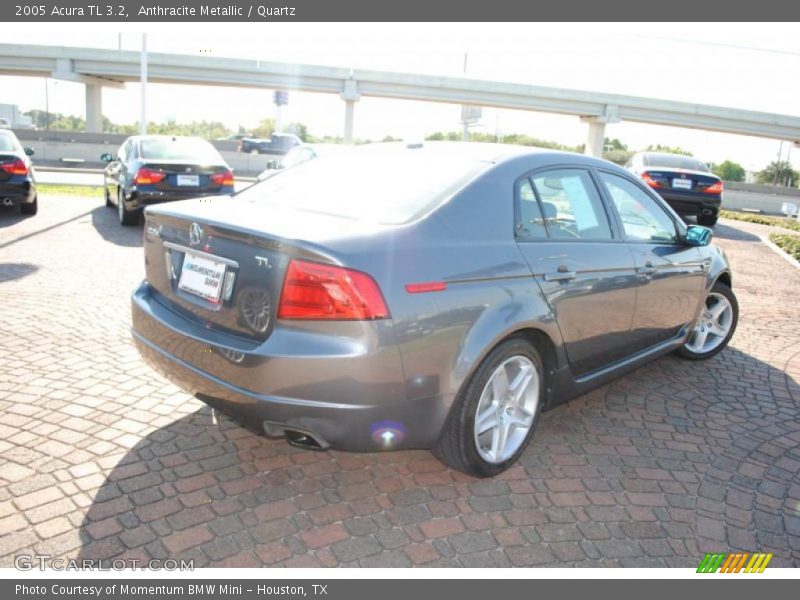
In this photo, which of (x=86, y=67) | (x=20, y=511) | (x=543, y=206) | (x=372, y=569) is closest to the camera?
(x=372, y=569)

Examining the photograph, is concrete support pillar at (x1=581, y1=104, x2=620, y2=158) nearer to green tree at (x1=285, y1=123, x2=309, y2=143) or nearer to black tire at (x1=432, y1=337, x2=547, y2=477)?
green tree at (x1=285, y1=123, x2=309, y2=143)

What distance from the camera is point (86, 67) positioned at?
161ft

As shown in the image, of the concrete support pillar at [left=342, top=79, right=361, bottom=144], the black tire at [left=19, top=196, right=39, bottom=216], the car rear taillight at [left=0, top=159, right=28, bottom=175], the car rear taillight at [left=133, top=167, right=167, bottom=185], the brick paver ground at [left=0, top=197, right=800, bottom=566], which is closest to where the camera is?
the brick paver ground at [left=0, top=197, right=800, bottom=566]

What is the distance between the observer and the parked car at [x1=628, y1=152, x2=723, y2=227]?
1368 centimetres

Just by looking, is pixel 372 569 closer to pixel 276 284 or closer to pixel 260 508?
pixel 260 508

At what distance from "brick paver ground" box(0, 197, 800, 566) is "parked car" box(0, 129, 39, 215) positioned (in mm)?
6699

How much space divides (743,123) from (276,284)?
2565 inches

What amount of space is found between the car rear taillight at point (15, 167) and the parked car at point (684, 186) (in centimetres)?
1183

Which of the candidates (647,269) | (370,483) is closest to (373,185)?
(370,483)

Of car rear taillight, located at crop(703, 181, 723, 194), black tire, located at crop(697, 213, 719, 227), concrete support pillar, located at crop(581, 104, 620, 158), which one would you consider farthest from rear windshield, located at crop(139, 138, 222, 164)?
concrete support pillar, located at crop(581, 104, 620, 158)

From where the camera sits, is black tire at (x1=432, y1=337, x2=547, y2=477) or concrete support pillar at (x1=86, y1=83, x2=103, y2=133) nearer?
black tire at (x1=432, y1=337, x2=547, y2=477)

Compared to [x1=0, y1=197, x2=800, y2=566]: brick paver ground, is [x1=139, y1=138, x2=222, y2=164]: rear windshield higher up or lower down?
higher up

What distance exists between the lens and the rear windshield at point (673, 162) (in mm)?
14430

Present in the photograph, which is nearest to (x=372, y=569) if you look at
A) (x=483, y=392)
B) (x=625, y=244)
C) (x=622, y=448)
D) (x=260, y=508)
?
(x=260, y=508)
